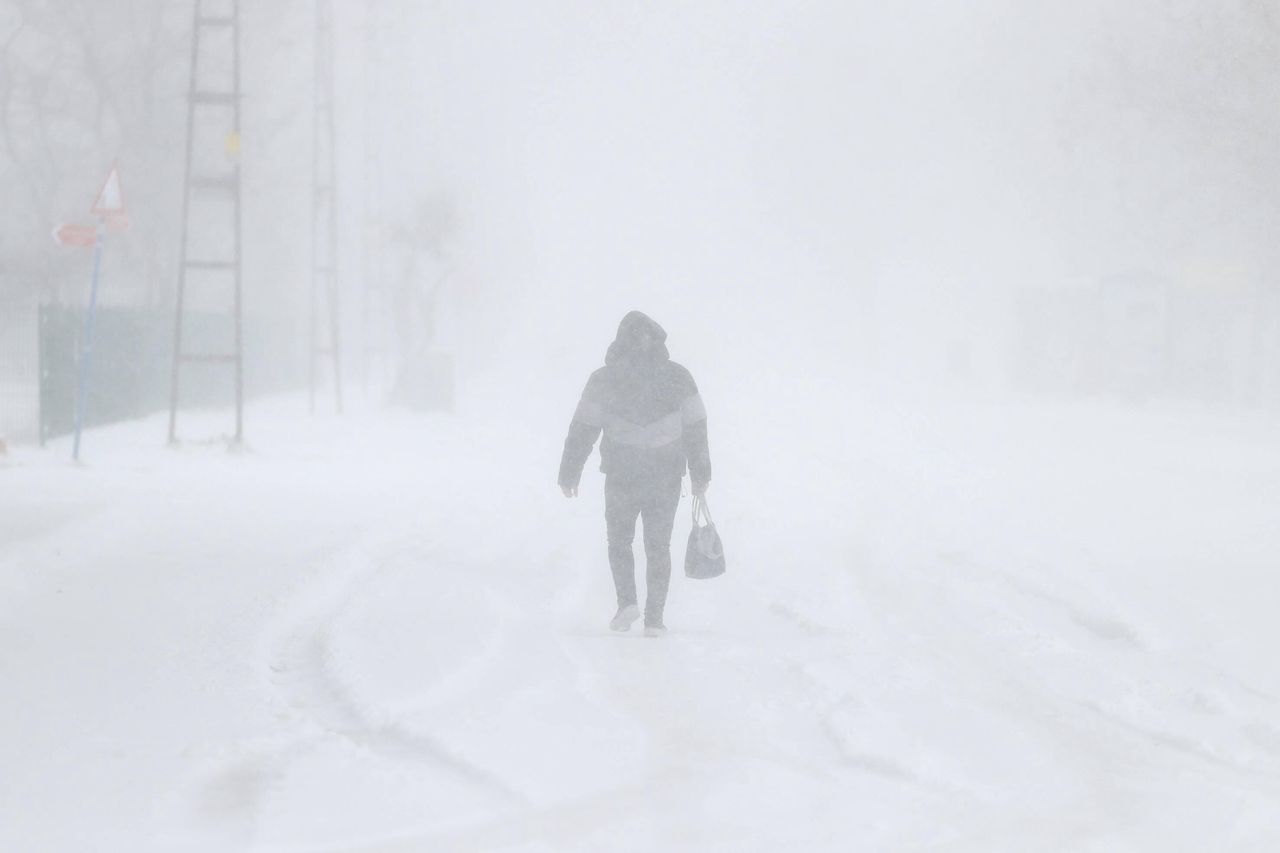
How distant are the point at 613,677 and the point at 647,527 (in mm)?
1381

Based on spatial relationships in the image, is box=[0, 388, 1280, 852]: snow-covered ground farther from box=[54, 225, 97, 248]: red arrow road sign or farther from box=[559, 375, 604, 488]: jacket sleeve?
box=[54, 225, 97, 248]: red arrow road sign

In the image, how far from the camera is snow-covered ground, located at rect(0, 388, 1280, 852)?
5668 millimetres

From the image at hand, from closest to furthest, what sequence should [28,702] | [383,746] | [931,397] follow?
[383,746]
[28,702]
[931,397]

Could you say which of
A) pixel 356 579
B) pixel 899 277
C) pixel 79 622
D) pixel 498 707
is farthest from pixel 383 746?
pixel 899 277

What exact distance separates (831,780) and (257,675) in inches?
115

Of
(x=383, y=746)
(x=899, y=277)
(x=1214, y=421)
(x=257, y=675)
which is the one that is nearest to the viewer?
(x=383, y=746)

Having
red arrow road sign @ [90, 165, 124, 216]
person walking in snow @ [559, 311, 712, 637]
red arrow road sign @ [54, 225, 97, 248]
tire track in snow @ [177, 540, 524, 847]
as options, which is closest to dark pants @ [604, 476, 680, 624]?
person walking in snow @ [559, 311, 712, 637]

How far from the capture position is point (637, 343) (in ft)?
29.7

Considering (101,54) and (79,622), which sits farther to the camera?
(101,54)

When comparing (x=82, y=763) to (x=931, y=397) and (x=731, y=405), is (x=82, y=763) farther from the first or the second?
(x=931, y=397)

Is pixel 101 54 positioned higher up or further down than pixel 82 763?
higher up

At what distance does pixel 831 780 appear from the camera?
241 inches

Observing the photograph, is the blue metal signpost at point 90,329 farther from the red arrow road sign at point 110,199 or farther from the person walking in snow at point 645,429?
the person walking in snow at point 645,429

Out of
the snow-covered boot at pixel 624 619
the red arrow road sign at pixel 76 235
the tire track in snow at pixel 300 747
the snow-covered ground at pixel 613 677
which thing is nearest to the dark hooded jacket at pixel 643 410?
the snow-covered boot at pixel 624 619
